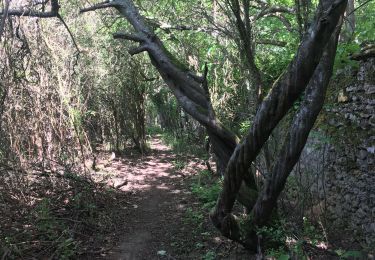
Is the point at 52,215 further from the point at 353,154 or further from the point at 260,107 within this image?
the point at 353,154

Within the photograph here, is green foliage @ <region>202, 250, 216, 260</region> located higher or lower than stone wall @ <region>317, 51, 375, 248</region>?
lower

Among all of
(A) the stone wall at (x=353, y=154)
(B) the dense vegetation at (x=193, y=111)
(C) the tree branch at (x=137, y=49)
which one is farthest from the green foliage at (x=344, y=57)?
(C) the tree branch at (x=137, y=49)

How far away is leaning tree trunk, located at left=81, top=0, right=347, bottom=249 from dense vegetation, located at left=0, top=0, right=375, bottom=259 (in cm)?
1

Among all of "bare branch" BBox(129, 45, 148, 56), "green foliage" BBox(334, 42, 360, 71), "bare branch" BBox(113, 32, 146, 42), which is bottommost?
"green foliage" BBox(334, 42, 360, 71)

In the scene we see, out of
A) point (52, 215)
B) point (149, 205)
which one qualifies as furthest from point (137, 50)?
point (149, 205)

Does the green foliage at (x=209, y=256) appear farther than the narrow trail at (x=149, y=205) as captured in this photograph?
No

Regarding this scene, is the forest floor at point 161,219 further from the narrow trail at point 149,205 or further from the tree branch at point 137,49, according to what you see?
the tree branch at point 137,49

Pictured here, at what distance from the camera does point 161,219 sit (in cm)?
700

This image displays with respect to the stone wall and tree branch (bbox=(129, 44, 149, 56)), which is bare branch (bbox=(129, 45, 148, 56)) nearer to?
tree branch (bbox=(129, 44, 149, 56))

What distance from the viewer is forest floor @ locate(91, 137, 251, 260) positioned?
528 cm

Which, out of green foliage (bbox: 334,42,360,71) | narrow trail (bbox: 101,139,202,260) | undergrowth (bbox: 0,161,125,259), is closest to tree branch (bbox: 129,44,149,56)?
green foliage (bbox: 334,42,360,71)

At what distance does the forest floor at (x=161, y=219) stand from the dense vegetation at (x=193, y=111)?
26 centimetres

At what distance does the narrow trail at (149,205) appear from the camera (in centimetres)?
557

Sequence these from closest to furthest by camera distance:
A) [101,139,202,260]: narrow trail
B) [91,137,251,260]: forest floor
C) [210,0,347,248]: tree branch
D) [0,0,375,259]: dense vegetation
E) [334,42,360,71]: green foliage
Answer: [210,0,347,248]: tree branch, [0,0,375,259]: dense vegetation, [334,42,360,71]: green foliage, [91,137,251,260]: forest floor, [101,139,202,260]: narrow trail
